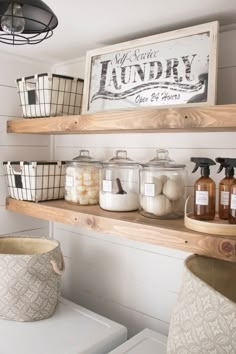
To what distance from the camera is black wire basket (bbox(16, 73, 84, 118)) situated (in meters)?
1.58

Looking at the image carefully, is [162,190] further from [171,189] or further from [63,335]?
[63,335]

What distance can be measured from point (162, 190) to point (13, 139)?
37.1 inches

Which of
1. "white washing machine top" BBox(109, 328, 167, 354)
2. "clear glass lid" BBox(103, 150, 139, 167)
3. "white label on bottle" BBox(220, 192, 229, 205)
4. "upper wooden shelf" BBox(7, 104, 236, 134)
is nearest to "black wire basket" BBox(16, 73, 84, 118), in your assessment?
"upper wooden shelf" BBox(7, 104, 236, 134)

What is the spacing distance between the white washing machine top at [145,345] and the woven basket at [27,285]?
1.23ft

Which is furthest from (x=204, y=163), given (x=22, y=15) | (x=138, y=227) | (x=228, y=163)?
(x=22, y=15)

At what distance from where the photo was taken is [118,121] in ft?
4.28

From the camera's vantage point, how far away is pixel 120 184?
4.80 ft

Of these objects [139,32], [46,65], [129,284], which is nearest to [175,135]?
[139,32]

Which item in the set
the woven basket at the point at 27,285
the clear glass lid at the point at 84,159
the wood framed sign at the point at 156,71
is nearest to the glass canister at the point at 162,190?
the wood framed sign at the point at 156,71

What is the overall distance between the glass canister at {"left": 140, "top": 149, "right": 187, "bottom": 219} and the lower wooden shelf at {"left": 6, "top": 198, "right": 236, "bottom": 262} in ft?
0.14

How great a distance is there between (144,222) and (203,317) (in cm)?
41

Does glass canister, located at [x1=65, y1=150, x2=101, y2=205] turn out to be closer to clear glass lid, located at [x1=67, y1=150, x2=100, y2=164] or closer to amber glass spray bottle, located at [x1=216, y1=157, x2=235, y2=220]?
clear glass lid, located at [x1=67, y1=150, x2=100, y2=164]

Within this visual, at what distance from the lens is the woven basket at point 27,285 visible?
1430 mm

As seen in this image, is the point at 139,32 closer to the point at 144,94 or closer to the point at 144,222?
the point at 144,94
